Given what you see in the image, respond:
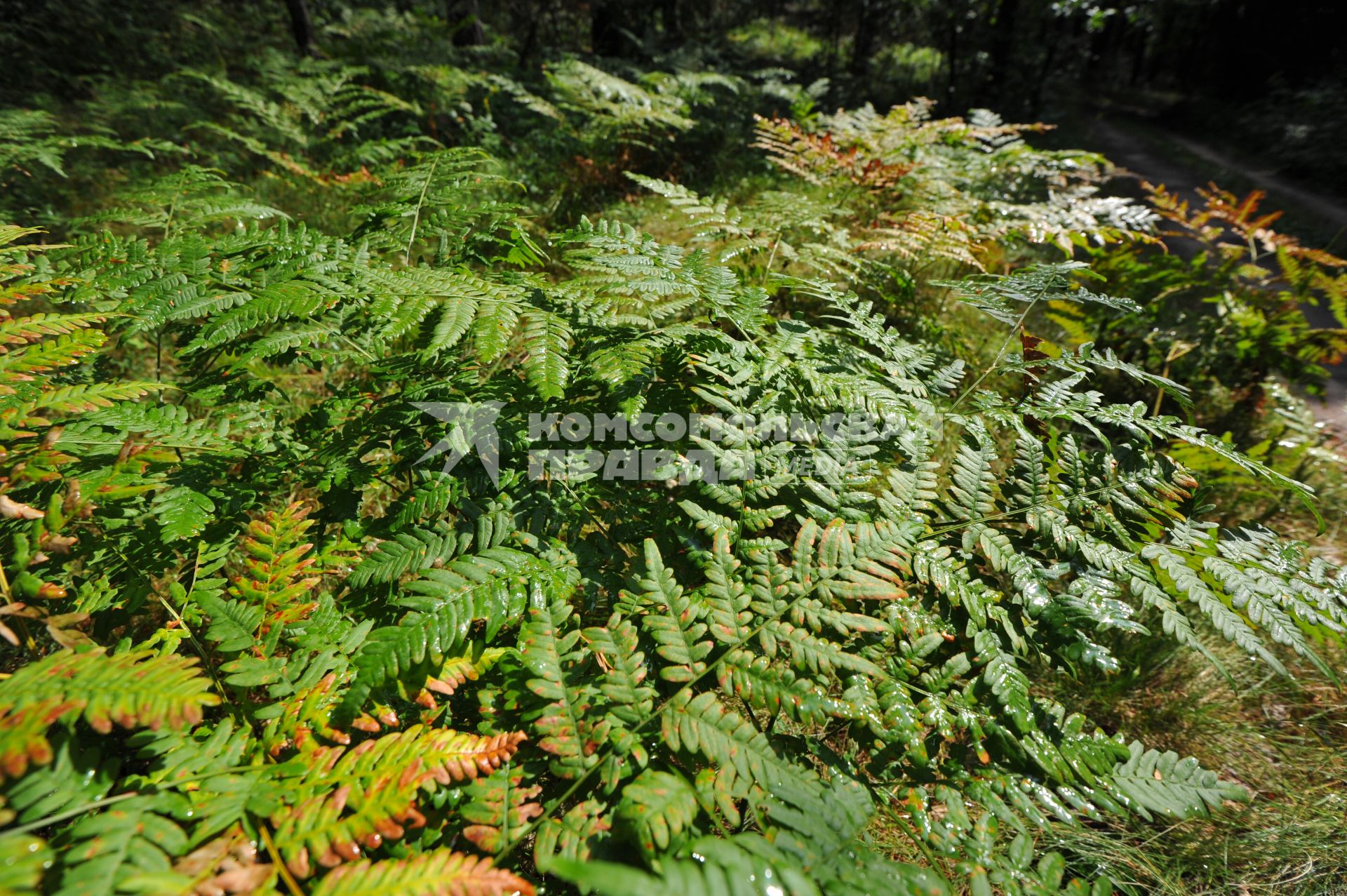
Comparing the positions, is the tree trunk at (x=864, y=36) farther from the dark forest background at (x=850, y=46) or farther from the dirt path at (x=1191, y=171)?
the dirt path at (x=1191, y=171)

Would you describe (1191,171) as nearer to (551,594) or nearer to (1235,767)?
(1235,767)

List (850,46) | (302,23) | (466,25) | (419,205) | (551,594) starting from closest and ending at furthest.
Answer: (551,594) → (419,205) → (302,23) → (466,25) → (850,46)

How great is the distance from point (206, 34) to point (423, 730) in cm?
1230

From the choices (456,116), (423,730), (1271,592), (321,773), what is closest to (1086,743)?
(1271,592)

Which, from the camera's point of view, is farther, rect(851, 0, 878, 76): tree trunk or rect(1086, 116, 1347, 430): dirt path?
rect(851, 0, 878, 76): tree trunk

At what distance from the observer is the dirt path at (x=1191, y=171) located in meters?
8.99

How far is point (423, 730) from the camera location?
1154mm

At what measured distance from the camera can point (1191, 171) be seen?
37.1 feet

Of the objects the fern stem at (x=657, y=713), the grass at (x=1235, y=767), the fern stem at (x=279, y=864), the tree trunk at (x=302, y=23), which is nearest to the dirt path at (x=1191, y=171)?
the grass at (x=1235, y=767)

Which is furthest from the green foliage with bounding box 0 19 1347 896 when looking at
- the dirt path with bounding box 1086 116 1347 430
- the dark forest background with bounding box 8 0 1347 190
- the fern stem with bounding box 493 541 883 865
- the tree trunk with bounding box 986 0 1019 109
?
the tree trunk with bounding box 986 0 1019 109

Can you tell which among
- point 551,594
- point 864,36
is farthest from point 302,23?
point 864,36

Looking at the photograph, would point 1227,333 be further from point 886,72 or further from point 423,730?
point 886,72

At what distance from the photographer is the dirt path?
8.99m

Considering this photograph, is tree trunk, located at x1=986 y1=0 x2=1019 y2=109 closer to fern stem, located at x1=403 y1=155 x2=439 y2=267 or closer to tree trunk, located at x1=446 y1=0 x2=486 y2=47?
tree trunk, located at x1=446 y1=0 x2=486 y2=47
